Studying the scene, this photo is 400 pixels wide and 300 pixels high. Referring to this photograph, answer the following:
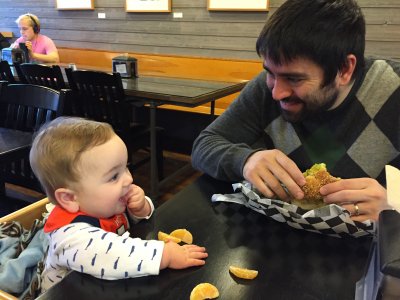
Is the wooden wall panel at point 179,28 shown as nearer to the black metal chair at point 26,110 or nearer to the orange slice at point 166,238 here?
the black metal chair at point 26,110

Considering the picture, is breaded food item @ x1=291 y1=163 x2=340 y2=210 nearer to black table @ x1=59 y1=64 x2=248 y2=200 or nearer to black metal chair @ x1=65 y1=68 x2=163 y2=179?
black table @ x1=59 y1=64 x2=248 y2=200

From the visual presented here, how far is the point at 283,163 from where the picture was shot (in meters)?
0.93

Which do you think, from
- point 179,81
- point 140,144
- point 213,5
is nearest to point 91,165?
point 140,144

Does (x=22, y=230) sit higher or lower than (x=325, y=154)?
lower

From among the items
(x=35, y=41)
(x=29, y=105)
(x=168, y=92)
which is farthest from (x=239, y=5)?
(x=29, y=105)

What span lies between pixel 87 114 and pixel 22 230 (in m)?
1.94

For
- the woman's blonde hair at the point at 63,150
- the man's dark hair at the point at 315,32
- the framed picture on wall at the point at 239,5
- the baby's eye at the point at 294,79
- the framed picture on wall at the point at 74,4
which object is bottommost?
the woman's blonde hair at the point at 63,150

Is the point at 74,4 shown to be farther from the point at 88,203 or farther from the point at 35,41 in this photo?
the point at 88,203

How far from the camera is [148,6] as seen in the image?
485 cm

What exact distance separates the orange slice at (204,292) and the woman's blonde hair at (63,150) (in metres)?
0.41

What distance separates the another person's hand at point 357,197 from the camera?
0.83 meters

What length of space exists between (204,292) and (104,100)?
2385 millimetres

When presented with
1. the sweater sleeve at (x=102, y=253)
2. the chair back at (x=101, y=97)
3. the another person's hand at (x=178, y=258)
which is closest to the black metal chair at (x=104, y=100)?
the chair back at (x=101, y=97)

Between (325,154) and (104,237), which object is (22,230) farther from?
(325,154)
